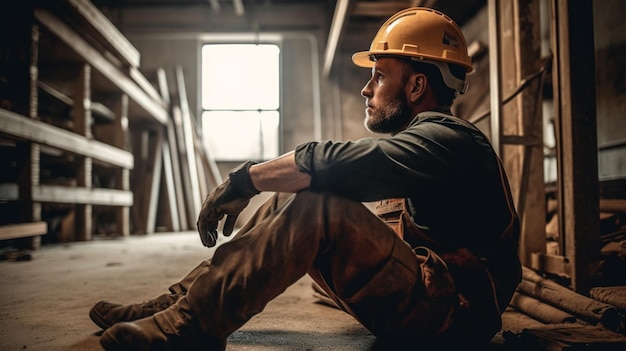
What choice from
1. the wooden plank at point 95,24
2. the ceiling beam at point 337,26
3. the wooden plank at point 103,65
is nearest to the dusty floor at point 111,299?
the wooden plank at point 103,65

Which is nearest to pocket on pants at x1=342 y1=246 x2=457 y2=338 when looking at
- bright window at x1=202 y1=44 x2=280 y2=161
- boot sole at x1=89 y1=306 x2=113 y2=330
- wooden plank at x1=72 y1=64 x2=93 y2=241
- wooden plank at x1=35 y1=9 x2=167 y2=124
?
boot sole at x1=89 y1=306 x2=113 y2=330

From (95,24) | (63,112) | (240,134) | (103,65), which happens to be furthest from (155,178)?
(95,24)

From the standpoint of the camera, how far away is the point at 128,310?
185 centimetres

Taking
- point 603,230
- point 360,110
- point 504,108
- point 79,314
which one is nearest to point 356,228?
point 79,314

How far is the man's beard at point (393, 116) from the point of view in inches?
74.9

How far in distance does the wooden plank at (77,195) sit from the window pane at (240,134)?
3.99m

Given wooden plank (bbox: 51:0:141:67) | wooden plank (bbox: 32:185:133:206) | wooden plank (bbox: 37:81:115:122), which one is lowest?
wooden plank (bbox: 32:185:133:206)

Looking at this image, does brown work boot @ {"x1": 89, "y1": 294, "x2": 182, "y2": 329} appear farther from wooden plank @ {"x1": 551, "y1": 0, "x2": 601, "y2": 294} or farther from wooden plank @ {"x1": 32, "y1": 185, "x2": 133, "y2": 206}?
wooden plank @ {"x1": 32, "y1": 185, "x2": 133, "y2": 206}

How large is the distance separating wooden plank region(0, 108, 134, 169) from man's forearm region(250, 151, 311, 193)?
3.77 meters

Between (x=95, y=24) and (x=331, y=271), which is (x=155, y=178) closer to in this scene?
(x=95, y=24)

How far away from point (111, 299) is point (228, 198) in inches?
61.1

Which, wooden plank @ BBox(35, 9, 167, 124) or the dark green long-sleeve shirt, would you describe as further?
wooden plank @ BBox(35, 9, 167, 124)

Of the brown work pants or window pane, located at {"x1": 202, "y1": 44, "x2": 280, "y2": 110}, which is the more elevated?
window pane, located at {"x1": 202, "y1": 44, "x2": 280, "y2": 110}

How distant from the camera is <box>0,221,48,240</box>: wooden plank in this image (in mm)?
4388
